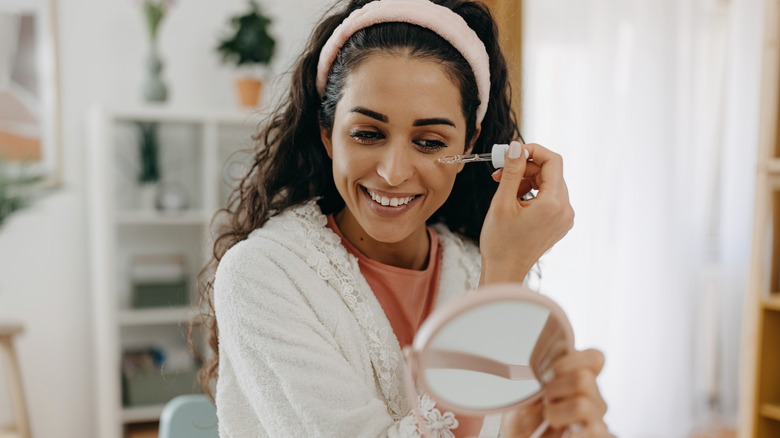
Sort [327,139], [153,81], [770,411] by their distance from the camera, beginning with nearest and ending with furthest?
[327,139] < [770,411] < [153,81]

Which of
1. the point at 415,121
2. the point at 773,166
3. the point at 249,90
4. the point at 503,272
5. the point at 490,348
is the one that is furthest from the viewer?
the point at 249,90

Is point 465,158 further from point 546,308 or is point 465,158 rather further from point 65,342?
point 65,342

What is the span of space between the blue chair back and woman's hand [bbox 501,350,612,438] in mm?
857

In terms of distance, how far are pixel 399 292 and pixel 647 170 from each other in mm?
2101

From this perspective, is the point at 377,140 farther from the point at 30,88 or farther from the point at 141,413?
the point at 30,88

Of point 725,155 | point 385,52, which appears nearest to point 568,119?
point 725,155

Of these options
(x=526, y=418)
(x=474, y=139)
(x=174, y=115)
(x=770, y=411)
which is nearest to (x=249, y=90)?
(x=174, y=115)

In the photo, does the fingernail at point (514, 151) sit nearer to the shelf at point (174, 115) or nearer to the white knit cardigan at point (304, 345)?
the white knit cardigan at point (304, 345)

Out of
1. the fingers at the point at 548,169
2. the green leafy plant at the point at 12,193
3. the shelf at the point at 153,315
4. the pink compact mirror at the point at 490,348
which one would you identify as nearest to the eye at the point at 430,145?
the fingers at the point at 548,169

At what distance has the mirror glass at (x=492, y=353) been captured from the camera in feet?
1.38

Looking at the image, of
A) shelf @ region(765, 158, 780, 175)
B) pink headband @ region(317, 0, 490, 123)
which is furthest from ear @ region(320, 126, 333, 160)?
shelf @ region(765, 158, 780, 175)

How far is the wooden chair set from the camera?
2193 mm

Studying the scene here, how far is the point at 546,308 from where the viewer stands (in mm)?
438

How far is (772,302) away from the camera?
2014 millimetres
